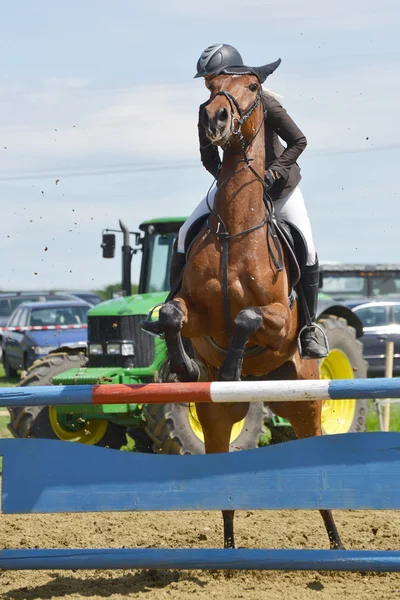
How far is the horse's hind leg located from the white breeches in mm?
1046

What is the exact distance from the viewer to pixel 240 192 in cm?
626

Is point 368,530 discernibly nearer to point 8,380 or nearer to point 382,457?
point 382,457

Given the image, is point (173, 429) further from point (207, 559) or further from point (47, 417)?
point (207, 559)

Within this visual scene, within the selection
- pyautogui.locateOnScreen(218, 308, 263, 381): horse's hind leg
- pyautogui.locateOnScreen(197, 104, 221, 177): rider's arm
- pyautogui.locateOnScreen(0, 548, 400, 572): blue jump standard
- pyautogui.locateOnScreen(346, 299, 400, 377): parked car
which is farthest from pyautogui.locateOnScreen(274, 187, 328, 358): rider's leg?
pyautogui.locateOnScreen(346, 299, 400, 377): parked car

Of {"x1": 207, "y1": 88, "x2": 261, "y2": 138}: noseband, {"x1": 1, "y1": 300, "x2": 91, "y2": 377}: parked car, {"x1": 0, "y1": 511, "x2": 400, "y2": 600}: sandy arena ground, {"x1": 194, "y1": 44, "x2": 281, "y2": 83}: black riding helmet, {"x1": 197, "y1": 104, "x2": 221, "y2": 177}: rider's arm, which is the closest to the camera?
{"x1": 0, "y1": 511, "x2": 400, "y2": 600}: sandy arena ground

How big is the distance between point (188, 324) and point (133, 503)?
4.86ft

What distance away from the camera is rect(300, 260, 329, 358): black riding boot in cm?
661

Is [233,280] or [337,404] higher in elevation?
[233,280]

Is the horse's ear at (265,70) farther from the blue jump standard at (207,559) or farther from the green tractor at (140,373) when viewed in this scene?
the green tractor at (140,373)

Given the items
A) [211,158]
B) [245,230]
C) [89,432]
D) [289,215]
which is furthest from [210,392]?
[89,432]

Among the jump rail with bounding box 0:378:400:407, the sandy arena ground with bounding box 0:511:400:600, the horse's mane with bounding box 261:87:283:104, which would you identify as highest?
the horse's mane with bounding box 261:87:283:104

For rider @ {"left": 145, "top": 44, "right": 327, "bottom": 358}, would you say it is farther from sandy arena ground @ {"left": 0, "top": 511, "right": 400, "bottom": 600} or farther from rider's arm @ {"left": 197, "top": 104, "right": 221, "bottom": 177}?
sandy arena ground @ {"left": 0, "top": 511, "right": 400, "bottom": 600}

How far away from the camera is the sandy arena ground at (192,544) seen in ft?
17.5

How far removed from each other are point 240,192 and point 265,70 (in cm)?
80
